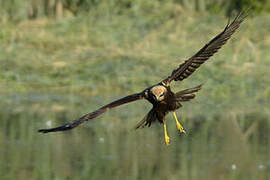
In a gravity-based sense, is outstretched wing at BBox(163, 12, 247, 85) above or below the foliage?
below

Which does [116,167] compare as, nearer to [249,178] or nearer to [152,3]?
[249,178]

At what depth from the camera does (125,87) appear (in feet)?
51.2

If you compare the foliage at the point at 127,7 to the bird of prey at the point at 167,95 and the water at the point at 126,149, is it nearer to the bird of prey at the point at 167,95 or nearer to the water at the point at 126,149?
the water at the point at 126,149

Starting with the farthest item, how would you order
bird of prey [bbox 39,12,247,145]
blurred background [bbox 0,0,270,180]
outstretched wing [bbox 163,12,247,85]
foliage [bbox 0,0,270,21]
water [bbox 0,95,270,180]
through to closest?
foliage [bbox 0,0,270,21] → blurred background [bbox 0,0,270,180] → water [bbox 0,95,270,180] → outstretched wing [bbox 163,12,247,85] → bird of prey [bbox 39,12,247,145]

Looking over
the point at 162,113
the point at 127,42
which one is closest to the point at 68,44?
the point at 127,42

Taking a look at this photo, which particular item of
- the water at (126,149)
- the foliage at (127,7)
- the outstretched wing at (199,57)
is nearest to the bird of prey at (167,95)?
the outstretched wing at (199,57)

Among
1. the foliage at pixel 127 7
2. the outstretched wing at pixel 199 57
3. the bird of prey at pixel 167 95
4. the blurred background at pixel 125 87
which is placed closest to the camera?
the bird of prey at pixel 167 95

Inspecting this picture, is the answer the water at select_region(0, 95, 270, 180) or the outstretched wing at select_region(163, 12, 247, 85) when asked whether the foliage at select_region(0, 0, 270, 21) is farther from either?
the outstretched wing at select_region(163, 12, 247, 85)

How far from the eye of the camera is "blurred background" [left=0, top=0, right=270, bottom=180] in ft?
35.2

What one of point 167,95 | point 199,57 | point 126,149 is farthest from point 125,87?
point 167,95

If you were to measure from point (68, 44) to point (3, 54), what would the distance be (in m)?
1.42

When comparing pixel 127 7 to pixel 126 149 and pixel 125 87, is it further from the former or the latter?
pixel 126 149

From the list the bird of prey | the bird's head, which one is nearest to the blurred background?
the bird of prey

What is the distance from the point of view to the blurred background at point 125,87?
10727mm
